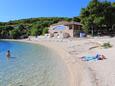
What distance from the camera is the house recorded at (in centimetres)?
5562

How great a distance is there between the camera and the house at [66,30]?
55.6 meters

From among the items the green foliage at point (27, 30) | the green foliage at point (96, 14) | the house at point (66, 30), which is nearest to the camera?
the green foliage at point (96, 14)

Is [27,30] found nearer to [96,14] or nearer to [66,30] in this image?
[66,30]

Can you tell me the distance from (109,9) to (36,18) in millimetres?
76088

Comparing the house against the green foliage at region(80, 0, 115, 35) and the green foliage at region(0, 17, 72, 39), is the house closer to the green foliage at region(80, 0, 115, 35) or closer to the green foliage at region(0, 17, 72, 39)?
the green foliage at region(80, 0, 115, 35)

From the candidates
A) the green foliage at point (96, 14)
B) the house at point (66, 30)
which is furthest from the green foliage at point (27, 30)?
the green foliage at point (96, 14)

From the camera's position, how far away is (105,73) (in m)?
12.9

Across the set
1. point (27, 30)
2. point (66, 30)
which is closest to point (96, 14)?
point (66, 30)

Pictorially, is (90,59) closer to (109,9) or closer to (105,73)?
(105,73)

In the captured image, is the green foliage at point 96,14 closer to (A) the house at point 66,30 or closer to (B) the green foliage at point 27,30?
(A) the house at point 66,30

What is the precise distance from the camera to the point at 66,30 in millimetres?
57125

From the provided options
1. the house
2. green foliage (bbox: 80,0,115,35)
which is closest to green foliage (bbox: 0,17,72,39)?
the house

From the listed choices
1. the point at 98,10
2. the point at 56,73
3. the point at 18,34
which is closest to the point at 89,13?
the point at 98,10

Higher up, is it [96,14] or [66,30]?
[96,14]
